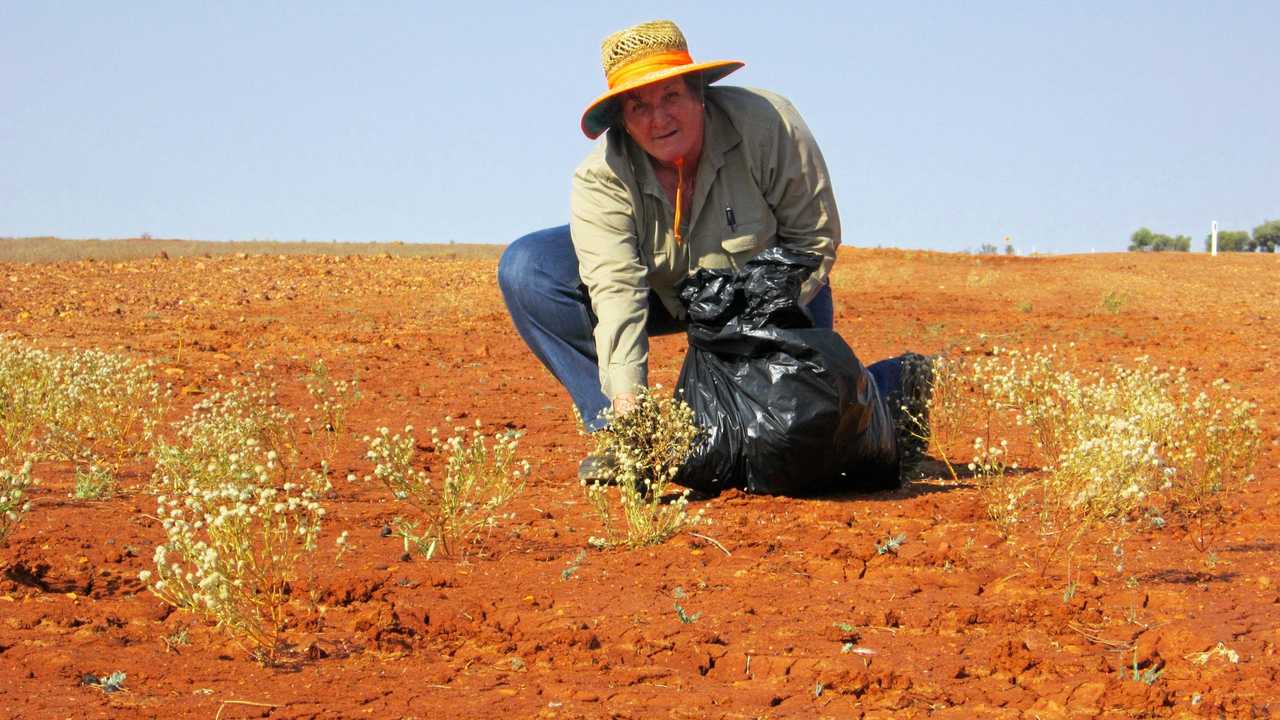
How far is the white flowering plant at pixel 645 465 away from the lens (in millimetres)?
4137

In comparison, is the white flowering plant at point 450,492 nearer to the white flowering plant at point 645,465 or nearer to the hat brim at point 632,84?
the white flowering plant at point 645,465

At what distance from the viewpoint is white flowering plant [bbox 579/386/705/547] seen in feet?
13.6

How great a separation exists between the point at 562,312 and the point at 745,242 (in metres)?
0.88

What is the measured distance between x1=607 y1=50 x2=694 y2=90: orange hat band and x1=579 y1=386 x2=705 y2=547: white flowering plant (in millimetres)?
1076

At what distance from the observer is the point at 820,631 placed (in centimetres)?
329

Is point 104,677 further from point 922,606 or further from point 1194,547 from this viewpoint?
point 1194,547

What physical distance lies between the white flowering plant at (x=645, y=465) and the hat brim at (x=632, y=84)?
1.01 m

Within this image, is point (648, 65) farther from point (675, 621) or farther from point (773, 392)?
point (675, 621)

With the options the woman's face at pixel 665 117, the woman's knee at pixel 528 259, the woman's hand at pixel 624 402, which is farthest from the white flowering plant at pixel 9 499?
the woman's face at pixel 665 117

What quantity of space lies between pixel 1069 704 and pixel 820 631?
66 centimetres

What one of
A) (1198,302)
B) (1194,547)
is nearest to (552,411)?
(1194,547)

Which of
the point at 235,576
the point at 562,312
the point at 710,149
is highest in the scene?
the point at 710,149

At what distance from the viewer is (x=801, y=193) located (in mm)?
5000

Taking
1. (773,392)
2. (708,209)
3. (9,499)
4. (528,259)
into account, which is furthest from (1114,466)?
(9,499)
